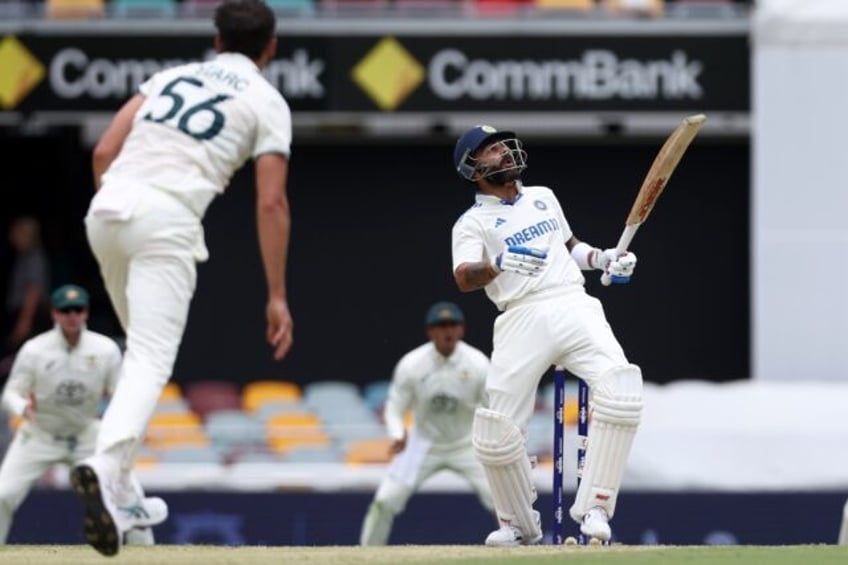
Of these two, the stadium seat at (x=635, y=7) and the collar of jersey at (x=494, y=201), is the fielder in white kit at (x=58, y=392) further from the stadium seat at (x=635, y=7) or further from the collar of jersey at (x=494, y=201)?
the collar of jersey at (x=494, y=201)

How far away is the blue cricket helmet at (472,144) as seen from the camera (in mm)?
7402

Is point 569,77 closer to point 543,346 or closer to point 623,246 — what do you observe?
point 623,246

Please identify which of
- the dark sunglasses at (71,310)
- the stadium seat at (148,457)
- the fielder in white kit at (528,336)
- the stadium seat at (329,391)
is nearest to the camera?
the fielder in white kit at (528,336)

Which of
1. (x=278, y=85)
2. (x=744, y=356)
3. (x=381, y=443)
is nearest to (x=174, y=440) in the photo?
(x=381, y=443)

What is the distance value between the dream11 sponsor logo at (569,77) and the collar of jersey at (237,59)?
7.61 meters

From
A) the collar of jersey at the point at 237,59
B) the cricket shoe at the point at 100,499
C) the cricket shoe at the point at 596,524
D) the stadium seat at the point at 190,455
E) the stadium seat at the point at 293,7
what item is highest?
the collar of jersey at the point at 237,59

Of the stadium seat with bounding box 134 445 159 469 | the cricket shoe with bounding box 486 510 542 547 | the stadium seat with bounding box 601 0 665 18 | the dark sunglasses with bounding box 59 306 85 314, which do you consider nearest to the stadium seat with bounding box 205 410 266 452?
the stadium seat with bounding box 134 445 159 469

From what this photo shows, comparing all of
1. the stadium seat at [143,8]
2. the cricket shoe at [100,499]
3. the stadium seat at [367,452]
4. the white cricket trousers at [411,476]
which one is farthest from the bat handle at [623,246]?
the stadium seat at [143,8]

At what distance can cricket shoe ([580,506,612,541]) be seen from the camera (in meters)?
6.96

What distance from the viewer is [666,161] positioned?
727cm

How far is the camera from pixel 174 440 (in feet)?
43.1

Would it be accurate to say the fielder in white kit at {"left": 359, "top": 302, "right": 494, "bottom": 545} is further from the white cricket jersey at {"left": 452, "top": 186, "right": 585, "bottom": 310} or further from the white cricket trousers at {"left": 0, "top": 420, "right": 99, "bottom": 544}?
the white cricket jersey at {"left": 452, "top": 186, "right": 585, "bottom": 310}

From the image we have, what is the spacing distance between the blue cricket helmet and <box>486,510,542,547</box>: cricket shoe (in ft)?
4.19

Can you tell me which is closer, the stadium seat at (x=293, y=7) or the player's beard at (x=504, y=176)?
the player's beard at (x=504, y=176)
